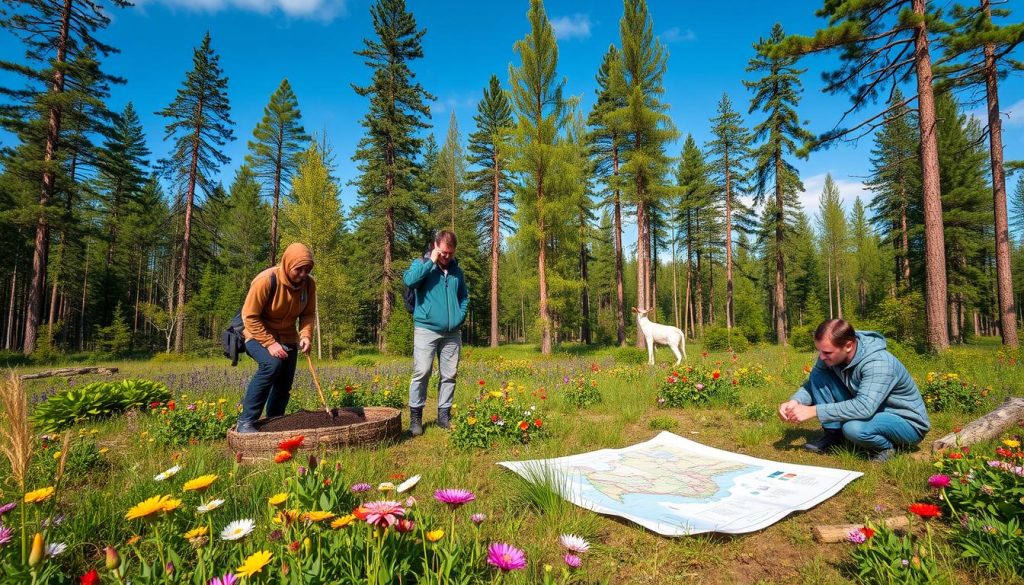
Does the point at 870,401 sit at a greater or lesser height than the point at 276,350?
lesser

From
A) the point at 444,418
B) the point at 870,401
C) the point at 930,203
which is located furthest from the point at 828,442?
the point at 930,203

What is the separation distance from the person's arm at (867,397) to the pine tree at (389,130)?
20224 millimetres

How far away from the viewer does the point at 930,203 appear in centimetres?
940

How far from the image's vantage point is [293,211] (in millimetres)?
17375

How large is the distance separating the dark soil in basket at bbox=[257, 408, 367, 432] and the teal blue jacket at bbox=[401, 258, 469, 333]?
1151 millimetres

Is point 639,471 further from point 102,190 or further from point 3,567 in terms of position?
point 102,190

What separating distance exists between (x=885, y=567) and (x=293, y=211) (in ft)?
63.1

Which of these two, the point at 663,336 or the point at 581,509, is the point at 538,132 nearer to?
the point at 663,336

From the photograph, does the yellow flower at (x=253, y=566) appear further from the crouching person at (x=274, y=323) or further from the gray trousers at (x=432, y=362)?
the gray trousers at (x=432, y=362)

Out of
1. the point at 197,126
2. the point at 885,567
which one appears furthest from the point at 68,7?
the point at 885,567

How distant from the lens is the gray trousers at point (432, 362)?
4.46 metres

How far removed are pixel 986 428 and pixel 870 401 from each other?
1.22 meters

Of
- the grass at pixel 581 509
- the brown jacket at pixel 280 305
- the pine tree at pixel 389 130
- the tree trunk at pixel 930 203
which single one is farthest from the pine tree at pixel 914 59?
the pine tree at pixel 389 130

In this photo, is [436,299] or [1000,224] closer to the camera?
[436,299]
